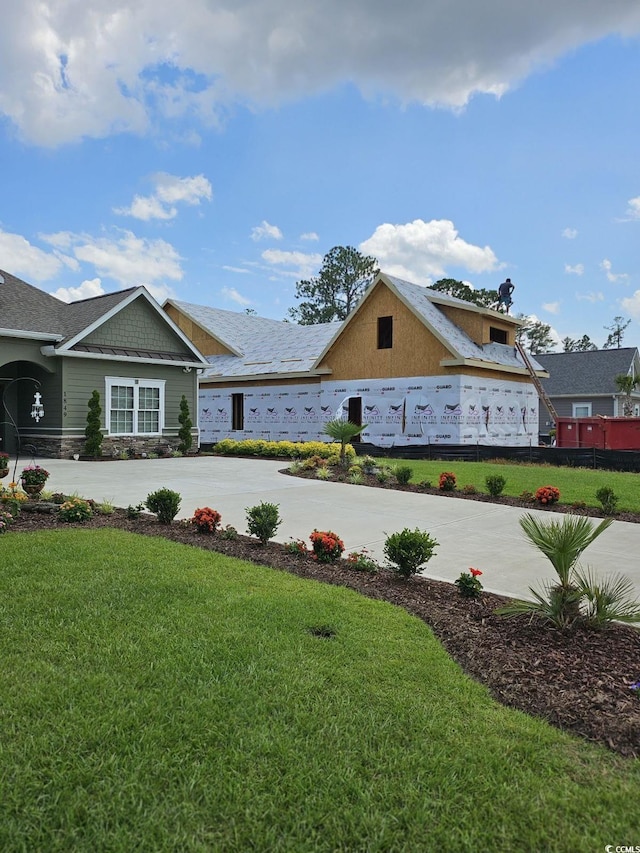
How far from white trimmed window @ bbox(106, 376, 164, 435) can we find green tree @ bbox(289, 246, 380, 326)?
32204mm

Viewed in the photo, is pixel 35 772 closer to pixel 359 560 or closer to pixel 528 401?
pixel 359 560

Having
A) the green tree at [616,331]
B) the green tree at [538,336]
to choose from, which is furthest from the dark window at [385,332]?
the green tree at [616,331]

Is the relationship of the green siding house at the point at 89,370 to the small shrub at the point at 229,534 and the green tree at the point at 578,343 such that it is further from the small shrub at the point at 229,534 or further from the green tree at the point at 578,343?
the green tree at the point at 578,343

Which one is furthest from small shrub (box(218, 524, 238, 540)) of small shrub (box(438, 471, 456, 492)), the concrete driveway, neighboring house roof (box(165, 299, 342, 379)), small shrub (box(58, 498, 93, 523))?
neighboring house roof (box(165, 299, 342, 379))

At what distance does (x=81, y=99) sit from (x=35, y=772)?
1545 centimetres

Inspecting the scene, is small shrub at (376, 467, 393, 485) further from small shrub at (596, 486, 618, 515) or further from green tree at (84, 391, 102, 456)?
green tree at (84, 391, 102, 456)

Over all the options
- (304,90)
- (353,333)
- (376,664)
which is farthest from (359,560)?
(353,333)

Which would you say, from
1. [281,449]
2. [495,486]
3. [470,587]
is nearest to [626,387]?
[281,449]

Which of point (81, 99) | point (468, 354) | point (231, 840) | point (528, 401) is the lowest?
point (231, 840)

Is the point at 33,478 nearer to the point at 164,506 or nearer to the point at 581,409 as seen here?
the point at 164,506

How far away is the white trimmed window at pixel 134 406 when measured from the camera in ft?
63.7

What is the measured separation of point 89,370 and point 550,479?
15.0 m

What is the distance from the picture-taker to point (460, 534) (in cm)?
767

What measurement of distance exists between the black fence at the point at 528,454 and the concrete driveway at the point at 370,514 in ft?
20.6
